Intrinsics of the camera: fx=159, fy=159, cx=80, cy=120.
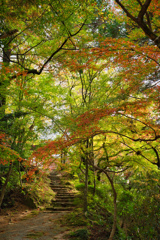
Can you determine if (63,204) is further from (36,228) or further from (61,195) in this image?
(36,228)

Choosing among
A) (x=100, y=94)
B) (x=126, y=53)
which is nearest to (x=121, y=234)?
(x=100, y=94)

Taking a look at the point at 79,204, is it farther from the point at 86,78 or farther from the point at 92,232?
the point at 86,78

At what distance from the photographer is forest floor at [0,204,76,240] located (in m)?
4.63

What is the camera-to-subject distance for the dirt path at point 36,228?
15.1 ft

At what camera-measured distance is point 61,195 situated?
363 inches

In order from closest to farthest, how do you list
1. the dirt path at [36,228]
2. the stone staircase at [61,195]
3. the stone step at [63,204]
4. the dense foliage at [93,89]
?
the dense foliage at [93,89], the dirt path at [36,228], the stone staircase at [61,195], the stone step at [63,204]

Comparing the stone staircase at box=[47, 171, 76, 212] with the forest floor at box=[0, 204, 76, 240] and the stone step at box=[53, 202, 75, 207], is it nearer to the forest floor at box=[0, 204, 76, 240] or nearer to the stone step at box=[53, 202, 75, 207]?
the stone step at box=[53, 202, 75, 207]

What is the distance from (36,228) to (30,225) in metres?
0.46

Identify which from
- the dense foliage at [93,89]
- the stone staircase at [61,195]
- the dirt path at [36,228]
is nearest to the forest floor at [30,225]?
the dirt path at [36,228]

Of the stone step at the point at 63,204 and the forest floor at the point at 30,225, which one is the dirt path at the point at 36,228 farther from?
the stone step at the point at 63,204

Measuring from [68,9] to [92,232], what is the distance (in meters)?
6.44

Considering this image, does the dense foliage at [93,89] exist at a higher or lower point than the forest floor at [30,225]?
higher

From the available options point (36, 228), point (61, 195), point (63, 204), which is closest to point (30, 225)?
point (36, 228)

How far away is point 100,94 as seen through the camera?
690cm
